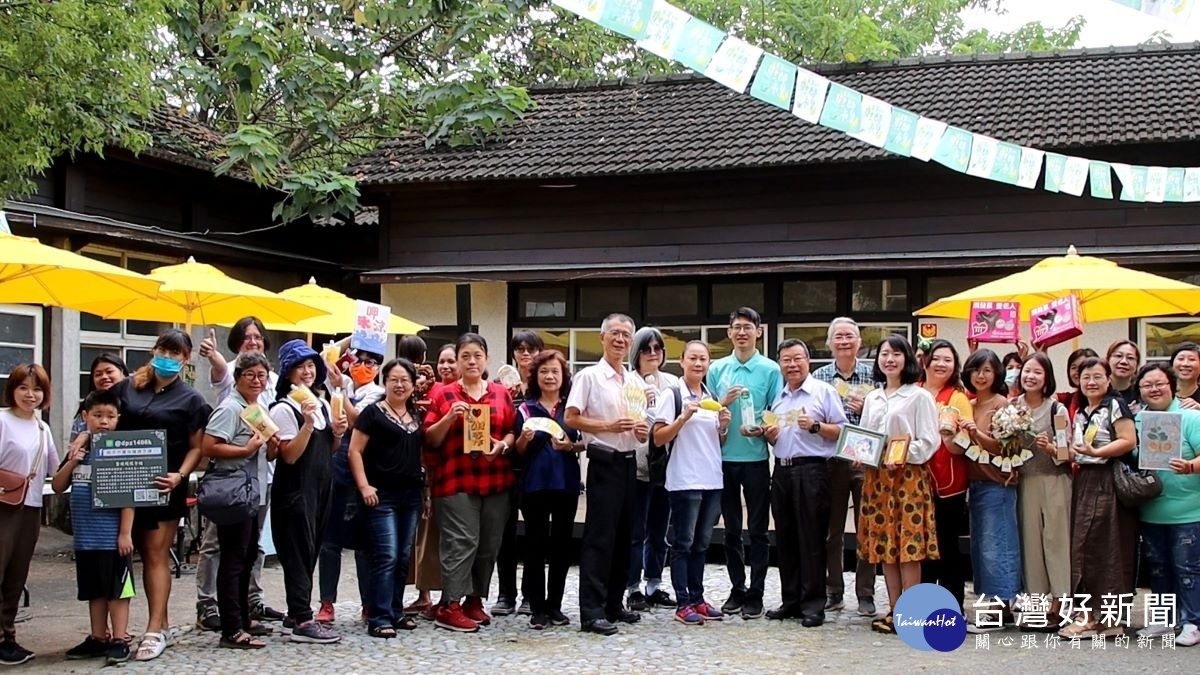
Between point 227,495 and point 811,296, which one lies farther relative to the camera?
point 811,296

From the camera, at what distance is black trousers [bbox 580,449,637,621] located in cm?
740

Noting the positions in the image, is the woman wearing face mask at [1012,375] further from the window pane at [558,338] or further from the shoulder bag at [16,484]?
the window pane at [558,338]

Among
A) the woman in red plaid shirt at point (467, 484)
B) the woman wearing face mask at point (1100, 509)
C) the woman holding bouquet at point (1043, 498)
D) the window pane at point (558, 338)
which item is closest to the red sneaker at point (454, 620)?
the woman in red plaid shirt at point (467, 484)

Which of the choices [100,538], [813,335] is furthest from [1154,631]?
[813,335]

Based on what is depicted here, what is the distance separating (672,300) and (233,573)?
9.83m

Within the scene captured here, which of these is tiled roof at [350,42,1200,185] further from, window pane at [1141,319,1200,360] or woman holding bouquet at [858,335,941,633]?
woman holding bouquet at [858,335,941,633]

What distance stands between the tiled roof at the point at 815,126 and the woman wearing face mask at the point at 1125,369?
23.5 ft

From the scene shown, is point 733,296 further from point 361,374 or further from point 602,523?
point 602,523

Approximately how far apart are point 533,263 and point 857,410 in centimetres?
901

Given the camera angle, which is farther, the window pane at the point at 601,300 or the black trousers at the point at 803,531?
the window pane at the point at 601,300

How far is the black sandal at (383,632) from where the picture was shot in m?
7.28

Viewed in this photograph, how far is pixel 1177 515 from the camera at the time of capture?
6.91m

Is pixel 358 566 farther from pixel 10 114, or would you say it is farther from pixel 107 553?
pixel 10 114

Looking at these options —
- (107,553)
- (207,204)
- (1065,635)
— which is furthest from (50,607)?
(207,204)
